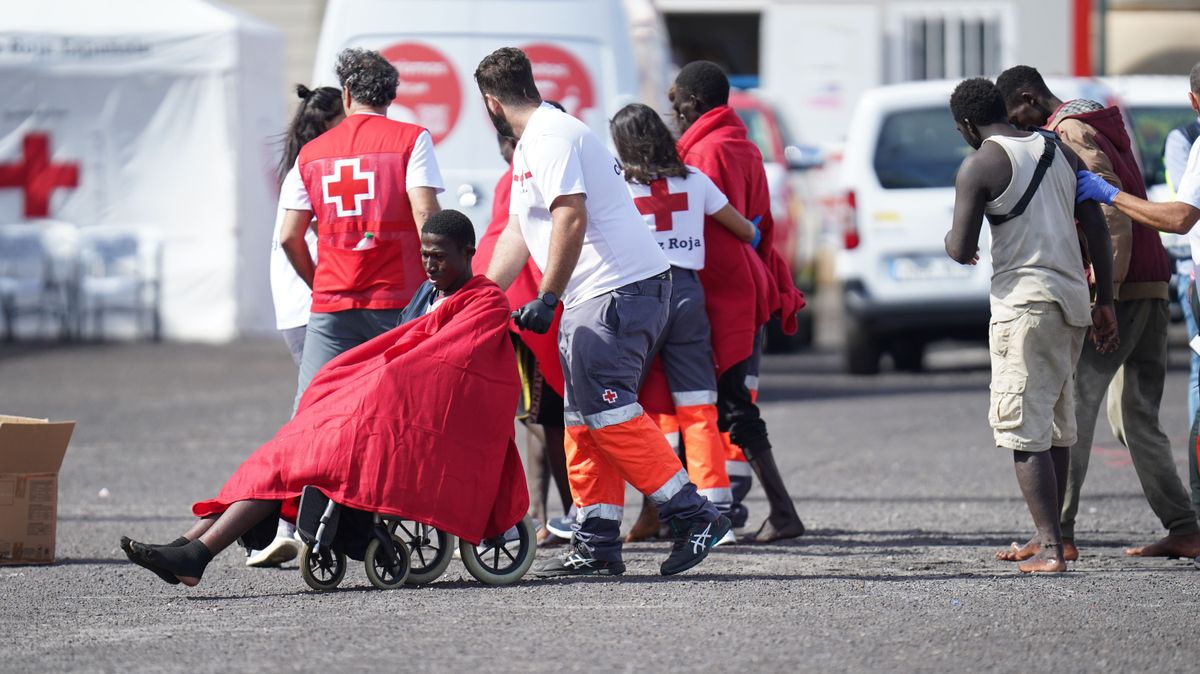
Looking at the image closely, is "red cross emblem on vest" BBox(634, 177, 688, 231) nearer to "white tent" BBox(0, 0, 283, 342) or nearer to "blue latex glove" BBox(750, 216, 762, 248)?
"blue latex glove" BBox(750, 216, 762, 248)

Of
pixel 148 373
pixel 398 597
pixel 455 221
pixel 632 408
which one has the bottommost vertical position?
pixel 148 373

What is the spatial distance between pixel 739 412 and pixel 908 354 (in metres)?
7.67

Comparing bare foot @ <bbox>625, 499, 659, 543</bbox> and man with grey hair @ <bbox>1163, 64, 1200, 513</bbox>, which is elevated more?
man with grey hair @ <bbox>1163, 64, 1200, 513</bbox>

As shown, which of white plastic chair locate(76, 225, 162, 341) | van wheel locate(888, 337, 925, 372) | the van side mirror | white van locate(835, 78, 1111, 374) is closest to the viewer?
white van locate(835, 78, 1111, 374)

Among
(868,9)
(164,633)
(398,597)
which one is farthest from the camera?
(868,9)

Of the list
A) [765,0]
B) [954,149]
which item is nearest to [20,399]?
[954,149]

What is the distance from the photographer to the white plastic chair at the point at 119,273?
17.2 metres

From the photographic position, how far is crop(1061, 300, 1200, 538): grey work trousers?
7039 millimetres

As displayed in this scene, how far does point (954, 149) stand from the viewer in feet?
42.9

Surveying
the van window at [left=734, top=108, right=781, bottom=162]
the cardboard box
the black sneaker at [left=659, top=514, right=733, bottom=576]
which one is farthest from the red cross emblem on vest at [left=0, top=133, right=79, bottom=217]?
the black sneaker at [left=659, top=514, right=733, bottom=576]

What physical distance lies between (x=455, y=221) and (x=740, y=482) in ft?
7.19

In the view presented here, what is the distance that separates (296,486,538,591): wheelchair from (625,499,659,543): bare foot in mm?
1192

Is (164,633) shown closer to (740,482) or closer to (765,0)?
(740,482)

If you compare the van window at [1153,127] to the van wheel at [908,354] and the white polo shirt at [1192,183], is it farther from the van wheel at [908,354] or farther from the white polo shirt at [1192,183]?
the white polo shirt at [1192,183]
